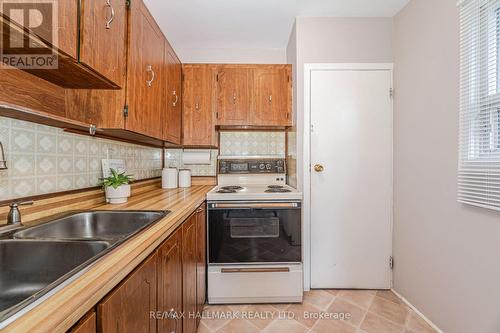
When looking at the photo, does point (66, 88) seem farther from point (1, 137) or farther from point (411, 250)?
point (411, 250)

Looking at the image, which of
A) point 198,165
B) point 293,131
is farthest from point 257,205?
point 198,165

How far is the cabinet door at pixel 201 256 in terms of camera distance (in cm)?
165

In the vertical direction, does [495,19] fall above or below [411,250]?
above

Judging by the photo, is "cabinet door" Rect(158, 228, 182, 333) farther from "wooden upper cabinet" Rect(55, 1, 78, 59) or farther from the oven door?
"wooden upper cabinet" Rect(55, 1, 78, 59)

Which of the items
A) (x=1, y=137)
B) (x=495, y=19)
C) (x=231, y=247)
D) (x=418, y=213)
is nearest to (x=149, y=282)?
(x=1, y=137)

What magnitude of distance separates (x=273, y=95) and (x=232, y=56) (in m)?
0.79

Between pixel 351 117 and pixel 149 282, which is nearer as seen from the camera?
pixel 149 282

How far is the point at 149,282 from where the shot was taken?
0.82 meters

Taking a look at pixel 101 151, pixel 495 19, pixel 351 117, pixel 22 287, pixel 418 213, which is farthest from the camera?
pixel 351 117

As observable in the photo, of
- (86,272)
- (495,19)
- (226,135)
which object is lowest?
(86,272)

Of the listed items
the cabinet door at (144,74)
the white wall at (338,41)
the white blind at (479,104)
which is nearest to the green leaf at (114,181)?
the cabinet door at (144,74)

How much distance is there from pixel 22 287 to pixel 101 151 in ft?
3.31

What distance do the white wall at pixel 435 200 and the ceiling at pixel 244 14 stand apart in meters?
0.44

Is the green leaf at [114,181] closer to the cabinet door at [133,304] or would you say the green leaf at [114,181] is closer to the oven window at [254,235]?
the oven window at [254,235]
